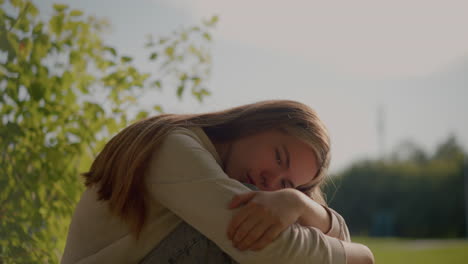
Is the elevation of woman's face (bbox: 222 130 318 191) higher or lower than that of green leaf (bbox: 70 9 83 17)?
lower

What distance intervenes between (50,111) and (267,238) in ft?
4.29

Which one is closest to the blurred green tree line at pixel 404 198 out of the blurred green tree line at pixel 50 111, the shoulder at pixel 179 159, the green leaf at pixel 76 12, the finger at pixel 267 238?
the blurred green tree line at pixel 50 111

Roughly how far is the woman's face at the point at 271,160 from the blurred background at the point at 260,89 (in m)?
0.24

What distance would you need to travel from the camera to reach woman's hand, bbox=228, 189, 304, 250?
4.45ft

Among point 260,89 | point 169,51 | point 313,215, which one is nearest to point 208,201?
point 313,215

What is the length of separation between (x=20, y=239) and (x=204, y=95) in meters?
1.12

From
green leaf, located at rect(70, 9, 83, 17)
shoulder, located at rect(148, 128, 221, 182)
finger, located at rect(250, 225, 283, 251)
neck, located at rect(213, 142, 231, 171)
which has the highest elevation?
green leaf, located at rect(70, 9, 83, 17)

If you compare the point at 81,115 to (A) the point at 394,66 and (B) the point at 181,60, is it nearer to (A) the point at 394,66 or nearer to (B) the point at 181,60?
(B) the point at 181,60

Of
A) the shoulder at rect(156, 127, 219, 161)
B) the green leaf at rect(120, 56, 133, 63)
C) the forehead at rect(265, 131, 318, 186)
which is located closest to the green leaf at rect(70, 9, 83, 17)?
the green leaf at rect(120, 56, 133, 63)

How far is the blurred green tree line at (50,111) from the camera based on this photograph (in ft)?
6.81

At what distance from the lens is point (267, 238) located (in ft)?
4.47

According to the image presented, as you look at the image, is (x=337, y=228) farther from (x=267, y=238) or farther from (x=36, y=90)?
(x=36, y=90)

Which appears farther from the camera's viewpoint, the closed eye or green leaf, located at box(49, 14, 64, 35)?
green leaf, located at box(49, 14, 64, 35)

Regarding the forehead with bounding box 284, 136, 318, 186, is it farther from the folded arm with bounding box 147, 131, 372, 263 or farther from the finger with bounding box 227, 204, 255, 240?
the finger with bounding box 227, 204, 255, 240
